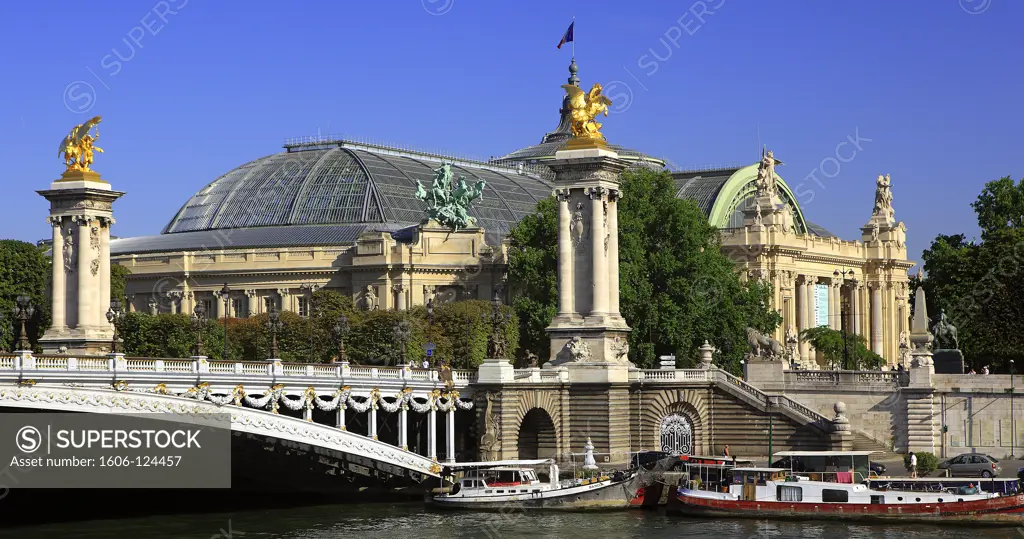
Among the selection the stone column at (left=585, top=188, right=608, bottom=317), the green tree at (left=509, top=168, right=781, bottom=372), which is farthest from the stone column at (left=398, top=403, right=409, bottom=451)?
the green tree at (left=509, top=168, right=781, bottom=372)

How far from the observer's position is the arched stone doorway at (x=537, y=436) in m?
76.7

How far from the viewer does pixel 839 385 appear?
78062 mm

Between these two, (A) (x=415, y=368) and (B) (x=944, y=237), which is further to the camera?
(B) (x=944, y=237)

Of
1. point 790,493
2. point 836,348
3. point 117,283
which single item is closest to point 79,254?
point 117,283

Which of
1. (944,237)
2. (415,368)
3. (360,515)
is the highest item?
(944,237)

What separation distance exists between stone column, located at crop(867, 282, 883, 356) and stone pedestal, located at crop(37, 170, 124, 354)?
8289 centimetres

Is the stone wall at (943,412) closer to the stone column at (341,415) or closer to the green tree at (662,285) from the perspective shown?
the green tree at (662,285)

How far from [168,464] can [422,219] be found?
260ft

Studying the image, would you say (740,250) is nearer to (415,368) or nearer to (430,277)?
(430,277)

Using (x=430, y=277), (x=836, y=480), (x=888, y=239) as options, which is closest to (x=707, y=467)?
(x=836, y=480)

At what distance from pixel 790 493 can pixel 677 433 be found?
11.9 meters

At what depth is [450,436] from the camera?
73812 millimetres

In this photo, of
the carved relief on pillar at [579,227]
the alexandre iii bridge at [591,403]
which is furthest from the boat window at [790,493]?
the carved relief on pillar at [579,227]

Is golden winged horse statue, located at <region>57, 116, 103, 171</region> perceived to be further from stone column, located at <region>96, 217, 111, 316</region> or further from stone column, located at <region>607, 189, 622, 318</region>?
stone column, located at <region>607, 189, 622, 318</region>
